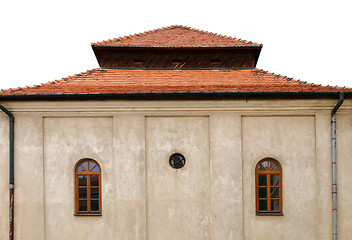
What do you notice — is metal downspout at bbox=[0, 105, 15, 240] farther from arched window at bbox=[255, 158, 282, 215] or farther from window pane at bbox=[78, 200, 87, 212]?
arched window at bbox=[255, 158, 282, 215]

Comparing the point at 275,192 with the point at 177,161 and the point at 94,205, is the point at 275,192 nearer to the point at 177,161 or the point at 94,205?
the point at 177,161

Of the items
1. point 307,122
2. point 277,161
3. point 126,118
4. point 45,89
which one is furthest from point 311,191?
point 45,89

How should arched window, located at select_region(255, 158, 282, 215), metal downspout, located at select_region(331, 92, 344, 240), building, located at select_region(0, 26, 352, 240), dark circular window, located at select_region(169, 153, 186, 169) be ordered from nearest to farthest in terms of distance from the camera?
metal downspout, located at select_region(331, 92, 344, 240) → building, located at select_region(0, 26, 352, 240) → arched window, located at select_region(255, 158, 282, 215) → dark circular window, located at select_region(169, 153, 186, 169)

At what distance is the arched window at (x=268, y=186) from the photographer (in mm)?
8805

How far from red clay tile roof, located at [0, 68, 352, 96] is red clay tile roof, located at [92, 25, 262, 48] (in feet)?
3.98

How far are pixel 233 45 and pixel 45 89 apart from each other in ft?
24.3

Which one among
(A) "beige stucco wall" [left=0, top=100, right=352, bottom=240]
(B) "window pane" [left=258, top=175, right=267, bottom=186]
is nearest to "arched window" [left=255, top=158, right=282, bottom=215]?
(B) "window pane" [left=258, top=175, right=267, bottom=186]

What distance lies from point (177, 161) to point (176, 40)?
5884 millimetres

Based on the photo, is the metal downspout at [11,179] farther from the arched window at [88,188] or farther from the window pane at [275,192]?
the window pane at [275,192]

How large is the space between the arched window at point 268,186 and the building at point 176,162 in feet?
0.10

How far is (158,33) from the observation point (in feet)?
43.2

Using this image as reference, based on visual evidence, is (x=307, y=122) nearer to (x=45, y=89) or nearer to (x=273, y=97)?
(x=273, y=97)

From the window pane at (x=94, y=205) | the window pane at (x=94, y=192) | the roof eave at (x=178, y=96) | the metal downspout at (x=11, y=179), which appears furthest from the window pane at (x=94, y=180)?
the roof eave at (x=178, y=96)

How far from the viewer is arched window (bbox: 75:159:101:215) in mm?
8828
